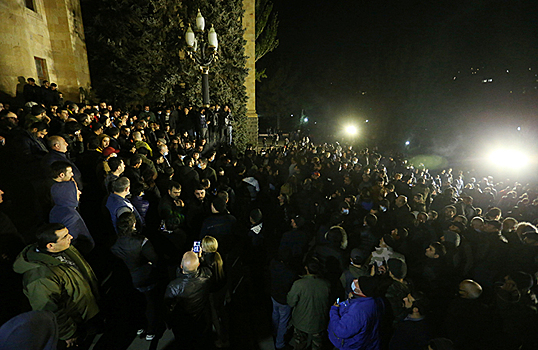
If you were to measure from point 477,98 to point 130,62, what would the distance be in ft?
121

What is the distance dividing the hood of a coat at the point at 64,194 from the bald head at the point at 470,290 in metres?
4.64

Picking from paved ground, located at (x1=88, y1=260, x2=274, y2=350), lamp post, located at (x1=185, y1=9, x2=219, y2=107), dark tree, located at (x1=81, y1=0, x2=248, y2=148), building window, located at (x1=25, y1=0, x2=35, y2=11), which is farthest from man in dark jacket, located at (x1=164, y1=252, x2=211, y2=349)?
building window, located at (x1=25, y1=0, x2=35, y2=11)

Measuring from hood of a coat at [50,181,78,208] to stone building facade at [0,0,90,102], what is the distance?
9575 millimetres

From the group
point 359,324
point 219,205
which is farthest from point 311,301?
point 219,205

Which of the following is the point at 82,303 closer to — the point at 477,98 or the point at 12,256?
the point at 12,256

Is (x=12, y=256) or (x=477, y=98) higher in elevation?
(x=477, y=98)

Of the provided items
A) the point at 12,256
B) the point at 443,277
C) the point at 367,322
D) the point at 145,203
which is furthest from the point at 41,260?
the point at 443,277

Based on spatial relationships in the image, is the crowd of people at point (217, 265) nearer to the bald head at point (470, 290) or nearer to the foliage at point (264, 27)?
the bald head at point (470, 290)

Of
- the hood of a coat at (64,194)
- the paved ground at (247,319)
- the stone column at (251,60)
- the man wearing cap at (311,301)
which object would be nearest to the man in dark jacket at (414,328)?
the man wearing cap at (311,301)

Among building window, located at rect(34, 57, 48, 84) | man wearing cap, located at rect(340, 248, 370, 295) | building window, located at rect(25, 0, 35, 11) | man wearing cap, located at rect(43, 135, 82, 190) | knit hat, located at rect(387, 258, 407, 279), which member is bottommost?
man wearing cap, located at rect(340, 248, 370, 295)

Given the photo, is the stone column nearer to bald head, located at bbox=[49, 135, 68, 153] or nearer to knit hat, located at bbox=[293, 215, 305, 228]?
bald head, located at bbox=[49, 135, 68, 153]

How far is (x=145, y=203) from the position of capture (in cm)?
444

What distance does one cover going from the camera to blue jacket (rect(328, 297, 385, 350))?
8.52ft

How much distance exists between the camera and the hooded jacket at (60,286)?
7.62 feet
